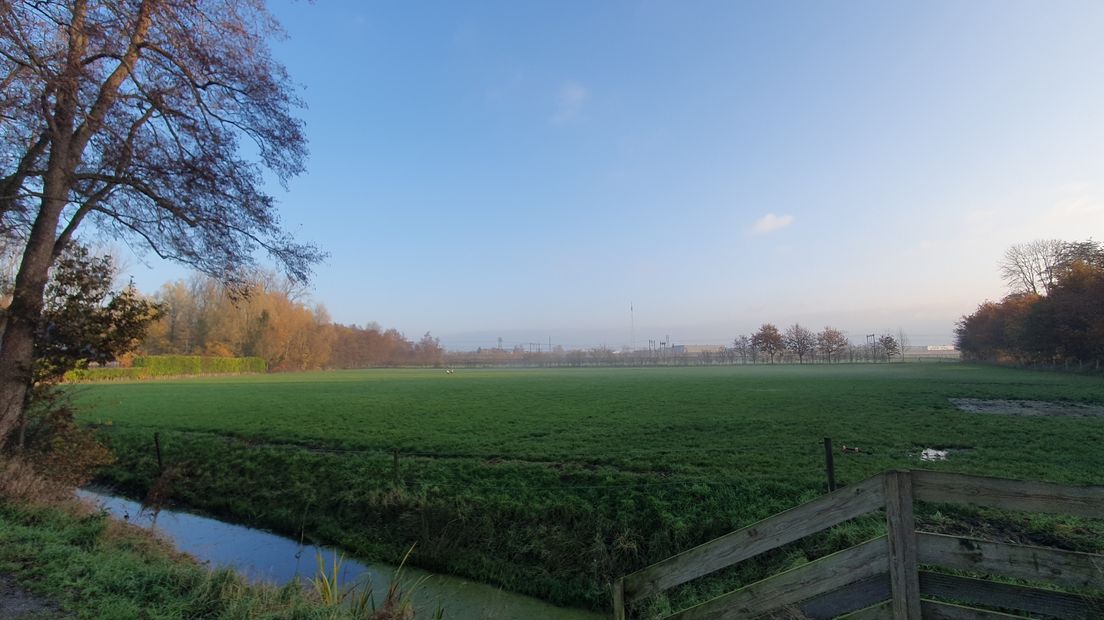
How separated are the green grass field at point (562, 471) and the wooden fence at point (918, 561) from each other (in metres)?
4.35

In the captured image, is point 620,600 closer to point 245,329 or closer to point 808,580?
point 808,580

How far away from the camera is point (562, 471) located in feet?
40.1

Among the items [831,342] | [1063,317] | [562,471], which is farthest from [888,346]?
[562,471]

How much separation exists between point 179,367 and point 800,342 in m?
101

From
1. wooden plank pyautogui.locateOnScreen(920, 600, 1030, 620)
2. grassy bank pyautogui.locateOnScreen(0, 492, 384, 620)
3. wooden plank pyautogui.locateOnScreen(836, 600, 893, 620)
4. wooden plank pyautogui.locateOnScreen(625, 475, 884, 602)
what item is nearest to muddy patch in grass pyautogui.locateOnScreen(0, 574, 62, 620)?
grassy bank pyautogui.locateOnScreen(0, 492, 384, 620)

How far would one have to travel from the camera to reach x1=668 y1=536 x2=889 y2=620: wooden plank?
132 inches

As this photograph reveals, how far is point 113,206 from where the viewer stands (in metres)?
9.88

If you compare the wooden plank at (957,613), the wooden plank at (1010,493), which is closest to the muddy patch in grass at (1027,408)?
the wooden plank at (957,613)

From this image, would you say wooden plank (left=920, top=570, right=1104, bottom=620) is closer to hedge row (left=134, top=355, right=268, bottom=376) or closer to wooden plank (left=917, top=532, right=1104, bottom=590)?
wooden plank (left=917, top=532, right=1104, bottom=590)

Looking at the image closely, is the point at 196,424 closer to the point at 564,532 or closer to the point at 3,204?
the point at 3,204

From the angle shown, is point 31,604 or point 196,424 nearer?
point 31,604

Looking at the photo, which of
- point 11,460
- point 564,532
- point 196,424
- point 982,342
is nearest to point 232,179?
point 11,460

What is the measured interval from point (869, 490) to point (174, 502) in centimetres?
1480

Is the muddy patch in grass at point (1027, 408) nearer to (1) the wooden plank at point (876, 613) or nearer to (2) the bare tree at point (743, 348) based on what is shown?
(1) the wooden plank at point (876, 613)
